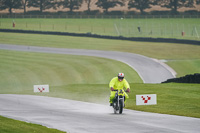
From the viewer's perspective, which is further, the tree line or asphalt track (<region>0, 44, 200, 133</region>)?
the tree line

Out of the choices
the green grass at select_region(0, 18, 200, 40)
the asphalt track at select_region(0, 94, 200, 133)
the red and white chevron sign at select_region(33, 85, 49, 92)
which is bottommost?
the green grass at select_region(0, 18, 200, 40)

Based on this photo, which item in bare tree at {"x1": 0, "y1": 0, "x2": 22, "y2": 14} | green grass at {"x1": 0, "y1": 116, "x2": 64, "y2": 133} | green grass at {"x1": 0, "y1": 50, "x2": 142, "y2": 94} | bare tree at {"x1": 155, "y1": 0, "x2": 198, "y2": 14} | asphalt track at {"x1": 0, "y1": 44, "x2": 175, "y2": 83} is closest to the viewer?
green grass at {"x1": 0, "y1": 116, "x2": 64, "y2": 133}

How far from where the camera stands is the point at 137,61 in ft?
195

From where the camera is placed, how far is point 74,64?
2288 inches

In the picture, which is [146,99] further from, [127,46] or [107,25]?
[107,25]

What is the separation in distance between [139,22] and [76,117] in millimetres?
102340

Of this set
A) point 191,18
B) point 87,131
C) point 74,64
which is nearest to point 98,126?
point 87,131

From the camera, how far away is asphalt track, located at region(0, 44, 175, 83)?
5041 centimetres

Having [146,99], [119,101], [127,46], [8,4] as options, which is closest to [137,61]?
[127,46]

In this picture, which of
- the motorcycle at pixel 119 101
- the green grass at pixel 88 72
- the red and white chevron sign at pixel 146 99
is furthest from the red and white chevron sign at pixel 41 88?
the motorcycle at pixel 119 101

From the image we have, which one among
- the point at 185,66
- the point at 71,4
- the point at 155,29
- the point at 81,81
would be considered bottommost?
the point at 155,29

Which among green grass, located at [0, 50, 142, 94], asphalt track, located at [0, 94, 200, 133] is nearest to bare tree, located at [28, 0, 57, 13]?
green grass, located at [0, 50, 142, 94]

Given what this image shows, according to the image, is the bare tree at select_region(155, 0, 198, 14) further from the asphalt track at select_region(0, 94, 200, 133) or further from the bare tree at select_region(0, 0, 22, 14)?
the asphalt track at select_region(0, 94, 200, 133)

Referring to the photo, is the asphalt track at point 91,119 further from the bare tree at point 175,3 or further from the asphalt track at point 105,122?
the bare tree at point 175,3
